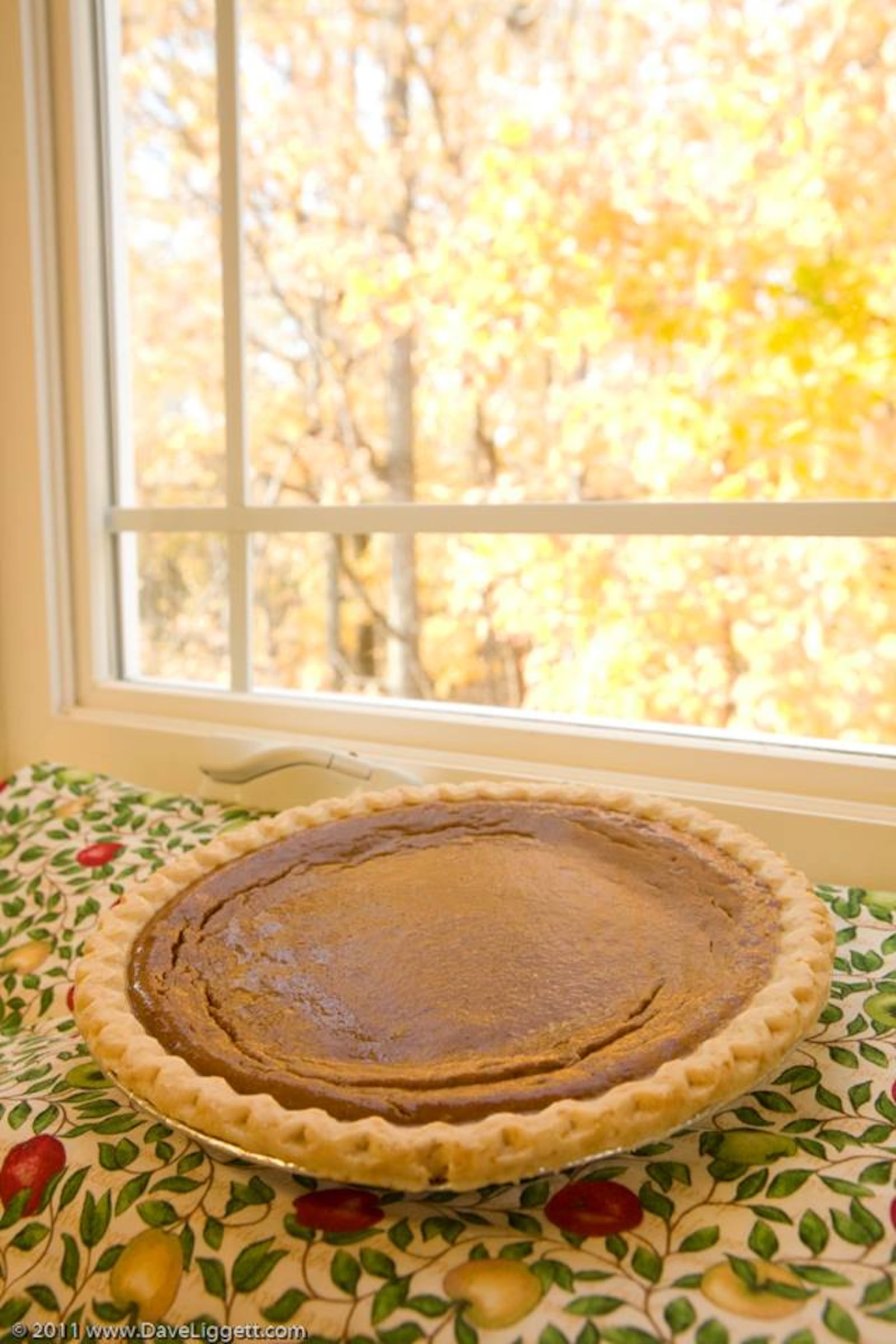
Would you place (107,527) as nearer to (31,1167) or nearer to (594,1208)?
(31,1167)

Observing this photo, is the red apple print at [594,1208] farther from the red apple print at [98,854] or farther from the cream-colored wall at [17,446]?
the cream-colored wall at [17,446]

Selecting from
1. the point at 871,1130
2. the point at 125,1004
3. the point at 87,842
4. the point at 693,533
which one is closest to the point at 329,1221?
the point at 125,1004

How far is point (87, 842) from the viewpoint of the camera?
1094mm

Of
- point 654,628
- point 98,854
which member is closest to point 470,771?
point 98,854

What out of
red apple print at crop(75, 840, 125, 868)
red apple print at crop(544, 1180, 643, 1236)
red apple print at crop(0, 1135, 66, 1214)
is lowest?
red apple print at crop(0, 1135, 66, 1214)

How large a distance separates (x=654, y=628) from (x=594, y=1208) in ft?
7.92

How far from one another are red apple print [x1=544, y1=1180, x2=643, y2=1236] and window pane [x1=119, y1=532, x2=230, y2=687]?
138 inches

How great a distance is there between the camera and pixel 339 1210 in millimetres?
545

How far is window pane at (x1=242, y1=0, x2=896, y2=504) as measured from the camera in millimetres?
2436

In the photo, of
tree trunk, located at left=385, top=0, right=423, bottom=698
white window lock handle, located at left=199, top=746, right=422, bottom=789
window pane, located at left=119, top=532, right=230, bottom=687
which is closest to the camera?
white window lock handle, located at left=199, top=746, right=422, bottom=789

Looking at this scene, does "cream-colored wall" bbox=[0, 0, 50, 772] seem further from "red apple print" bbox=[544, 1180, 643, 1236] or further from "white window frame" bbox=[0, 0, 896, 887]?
"red apple print" bbox=[544, 1180, 643, 1236]

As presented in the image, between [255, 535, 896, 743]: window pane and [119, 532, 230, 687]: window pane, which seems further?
[119, 532, 230, 687]: window pane

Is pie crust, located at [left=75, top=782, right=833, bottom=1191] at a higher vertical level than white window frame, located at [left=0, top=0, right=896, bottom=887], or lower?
lower

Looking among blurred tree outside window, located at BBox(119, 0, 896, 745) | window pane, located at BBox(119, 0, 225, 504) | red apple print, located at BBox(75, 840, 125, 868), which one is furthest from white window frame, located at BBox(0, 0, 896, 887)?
window pane, located at BBox(119, 0, 225, 504)
